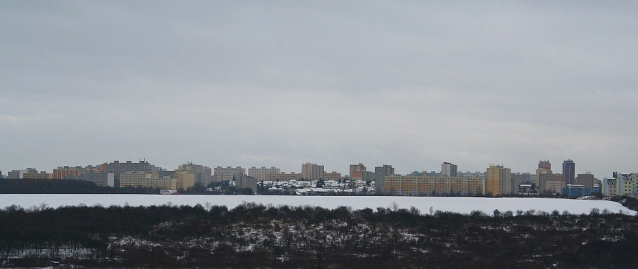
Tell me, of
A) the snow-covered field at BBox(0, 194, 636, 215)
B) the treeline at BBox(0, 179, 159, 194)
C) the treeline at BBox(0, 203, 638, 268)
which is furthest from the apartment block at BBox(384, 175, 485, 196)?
the treeline at BBox(0, 203, 638, 268)

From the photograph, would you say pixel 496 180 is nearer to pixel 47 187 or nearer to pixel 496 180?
pixel 496 180

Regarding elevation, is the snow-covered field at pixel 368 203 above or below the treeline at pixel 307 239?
above

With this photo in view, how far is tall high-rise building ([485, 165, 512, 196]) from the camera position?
17700 centimetres

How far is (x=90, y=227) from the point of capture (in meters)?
49.4

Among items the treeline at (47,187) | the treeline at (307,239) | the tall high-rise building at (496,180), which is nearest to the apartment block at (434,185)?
the tall high-rise building at (496,180)

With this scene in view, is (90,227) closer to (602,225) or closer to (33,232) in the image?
(33,232)

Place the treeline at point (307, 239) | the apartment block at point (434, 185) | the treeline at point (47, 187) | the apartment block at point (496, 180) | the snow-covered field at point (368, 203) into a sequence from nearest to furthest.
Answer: the treeline at point (307, 239), the snow-covered field at point (368, 203), the treeline at point (47, 187), the apartment block at point (496, 180), the apartment block at point (434, 185)

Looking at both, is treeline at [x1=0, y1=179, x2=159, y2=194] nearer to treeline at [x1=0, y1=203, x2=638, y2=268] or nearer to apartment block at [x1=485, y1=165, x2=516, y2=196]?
treeline at [x1=0, y1=203, x2=638, y2=268]

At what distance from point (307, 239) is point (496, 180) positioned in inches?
5497

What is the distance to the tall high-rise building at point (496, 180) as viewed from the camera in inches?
6969

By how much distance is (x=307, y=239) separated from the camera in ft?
159

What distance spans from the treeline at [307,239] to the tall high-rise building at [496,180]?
4596 inches

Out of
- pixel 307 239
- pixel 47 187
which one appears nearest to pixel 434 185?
pixel 47 187

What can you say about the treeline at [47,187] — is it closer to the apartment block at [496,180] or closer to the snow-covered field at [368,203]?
the snow-covered field at [368,203]
